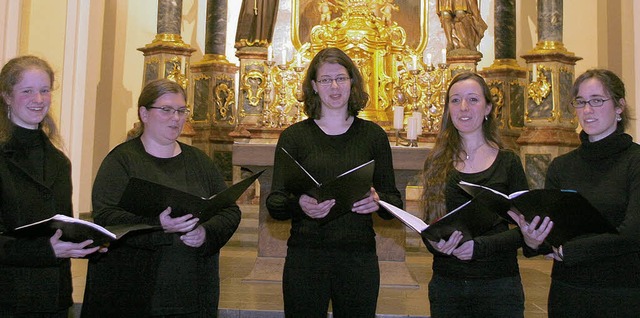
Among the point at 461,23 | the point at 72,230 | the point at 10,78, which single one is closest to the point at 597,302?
the point at 72,230

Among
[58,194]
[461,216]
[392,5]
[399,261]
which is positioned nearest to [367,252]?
[461,216]

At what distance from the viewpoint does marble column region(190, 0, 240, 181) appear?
37.7 feet

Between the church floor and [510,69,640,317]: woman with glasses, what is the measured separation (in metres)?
1.77

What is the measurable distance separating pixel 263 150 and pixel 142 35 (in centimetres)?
746

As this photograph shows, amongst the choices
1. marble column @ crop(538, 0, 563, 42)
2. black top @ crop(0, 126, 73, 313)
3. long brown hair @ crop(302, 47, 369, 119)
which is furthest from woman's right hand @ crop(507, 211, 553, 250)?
marble column @ crop(538, 0, 563, 42)

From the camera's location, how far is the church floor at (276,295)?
434cm

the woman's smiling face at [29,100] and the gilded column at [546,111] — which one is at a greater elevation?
the gilded column at [546,111]

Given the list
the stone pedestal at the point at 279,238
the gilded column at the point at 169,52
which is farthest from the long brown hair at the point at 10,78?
the gilded column at the point at 169,52

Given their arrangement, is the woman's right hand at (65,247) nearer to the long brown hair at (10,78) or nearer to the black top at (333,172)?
the long brown hair at (10,78)

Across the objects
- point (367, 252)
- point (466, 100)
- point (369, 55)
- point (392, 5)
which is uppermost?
point (392, 5)

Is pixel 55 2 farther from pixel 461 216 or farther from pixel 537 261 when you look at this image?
pixel 461 216

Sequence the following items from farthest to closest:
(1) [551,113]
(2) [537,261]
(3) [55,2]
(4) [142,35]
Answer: (4) [142,35]
(1) [551,113]
(3) [55,2]
(2) [537,261]

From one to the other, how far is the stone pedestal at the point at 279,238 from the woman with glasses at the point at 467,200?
7.89ft

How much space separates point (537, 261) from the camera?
7871 mm
